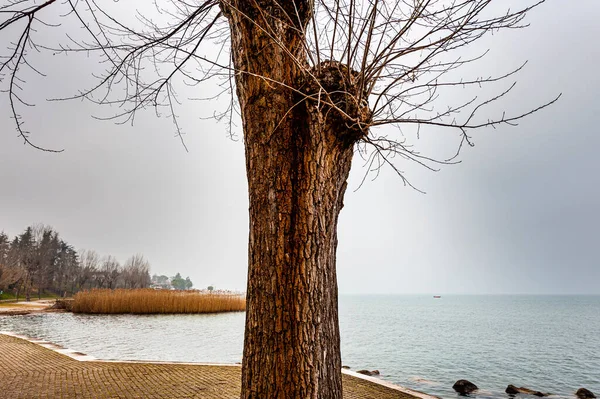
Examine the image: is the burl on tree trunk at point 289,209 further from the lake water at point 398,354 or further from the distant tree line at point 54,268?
the distant tree line at point 54,268

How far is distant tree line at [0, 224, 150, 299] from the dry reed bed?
60.6 ft

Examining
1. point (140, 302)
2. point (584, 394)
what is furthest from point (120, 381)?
point (140, 302)

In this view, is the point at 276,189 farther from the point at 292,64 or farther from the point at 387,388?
the point at 387,388

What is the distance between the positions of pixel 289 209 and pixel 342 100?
85 cm

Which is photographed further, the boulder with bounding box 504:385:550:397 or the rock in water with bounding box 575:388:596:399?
the rock in water with bounding box 575:388:596:399

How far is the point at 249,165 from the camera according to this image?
2598 millimetres

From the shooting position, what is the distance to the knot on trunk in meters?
2.56

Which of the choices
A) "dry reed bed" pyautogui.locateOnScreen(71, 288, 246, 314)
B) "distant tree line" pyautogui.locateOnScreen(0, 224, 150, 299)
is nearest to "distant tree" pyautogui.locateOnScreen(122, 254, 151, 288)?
"distant tree line" pyautogui.locateOnScreen(0, 224, 150, 299)

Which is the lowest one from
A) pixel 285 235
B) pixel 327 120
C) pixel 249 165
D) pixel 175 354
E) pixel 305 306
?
pixel 175 354

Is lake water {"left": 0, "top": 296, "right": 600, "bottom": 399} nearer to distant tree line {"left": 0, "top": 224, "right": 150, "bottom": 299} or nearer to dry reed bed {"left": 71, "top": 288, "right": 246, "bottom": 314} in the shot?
dry reed bed {"left": 71, "top": 288, "right": 246, "bottom": 314}

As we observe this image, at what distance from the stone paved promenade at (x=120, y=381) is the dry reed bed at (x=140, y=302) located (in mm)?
14447

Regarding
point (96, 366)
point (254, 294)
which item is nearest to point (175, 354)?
point (96, 366)

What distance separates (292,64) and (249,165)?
800mm

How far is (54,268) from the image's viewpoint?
52719 millimetres
